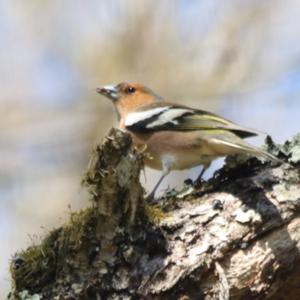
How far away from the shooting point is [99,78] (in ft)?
23.9

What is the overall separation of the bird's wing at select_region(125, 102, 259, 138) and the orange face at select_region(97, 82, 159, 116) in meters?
0.57

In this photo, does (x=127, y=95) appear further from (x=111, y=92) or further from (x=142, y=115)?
(x=142, y=115)

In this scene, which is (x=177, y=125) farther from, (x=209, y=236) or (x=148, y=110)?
(x=209, y=236)

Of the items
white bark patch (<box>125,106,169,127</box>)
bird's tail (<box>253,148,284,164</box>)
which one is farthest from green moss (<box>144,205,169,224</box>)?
white bark patch (<box>125,106,169,127</box>)

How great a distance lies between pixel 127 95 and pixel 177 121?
106cm

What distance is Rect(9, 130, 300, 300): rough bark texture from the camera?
11.2 feet

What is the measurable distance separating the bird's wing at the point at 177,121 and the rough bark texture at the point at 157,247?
2.83ft

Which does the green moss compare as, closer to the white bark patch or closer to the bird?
the bird

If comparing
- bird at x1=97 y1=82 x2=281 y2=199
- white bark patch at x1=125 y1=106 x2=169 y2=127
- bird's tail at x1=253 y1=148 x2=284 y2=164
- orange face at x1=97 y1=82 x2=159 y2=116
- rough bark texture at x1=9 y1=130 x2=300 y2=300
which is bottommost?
rough bark texture at x1=9 y1=130 x2=300 y2=300

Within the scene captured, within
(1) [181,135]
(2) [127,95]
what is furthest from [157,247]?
(2) [127,95]

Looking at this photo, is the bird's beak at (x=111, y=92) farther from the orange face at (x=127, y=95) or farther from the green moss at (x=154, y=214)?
the green moss at (x=154, y=214)

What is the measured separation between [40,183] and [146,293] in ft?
12.0

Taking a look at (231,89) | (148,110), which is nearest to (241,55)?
(231,89)

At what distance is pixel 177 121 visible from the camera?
15.5 feet
